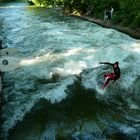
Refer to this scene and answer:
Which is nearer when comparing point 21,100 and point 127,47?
point 21,100

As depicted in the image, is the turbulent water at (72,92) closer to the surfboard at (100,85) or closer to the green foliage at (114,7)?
the surfboard at (100,85)

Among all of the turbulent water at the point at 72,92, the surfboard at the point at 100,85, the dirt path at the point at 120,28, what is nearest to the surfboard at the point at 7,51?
the turbulent water at the point at 72,92

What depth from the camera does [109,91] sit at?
14570mm

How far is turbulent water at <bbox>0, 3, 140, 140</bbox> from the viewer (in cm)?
1184

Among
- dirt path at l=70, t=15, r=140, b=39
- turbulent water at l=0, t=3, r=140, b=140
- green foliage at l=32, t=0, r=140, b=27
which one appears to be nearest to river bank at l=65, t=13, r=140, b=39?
dirt path at l=70, t=15, r=140, b=39

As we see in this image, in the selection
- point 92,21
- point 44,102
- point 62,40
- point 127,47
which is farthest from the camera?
point 92,21

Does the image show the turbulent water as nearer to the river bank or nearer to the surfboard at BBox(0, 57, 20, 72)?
the surfboard at BBox(0, 57, 20, 72)

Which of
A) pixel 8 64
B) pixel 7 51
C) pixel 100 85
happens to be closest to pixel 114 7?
pixel 7 51

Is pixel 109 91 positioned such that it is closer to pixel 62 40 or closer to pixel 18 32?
pixel 62 40

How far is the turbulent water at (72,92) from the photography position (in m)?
11.8

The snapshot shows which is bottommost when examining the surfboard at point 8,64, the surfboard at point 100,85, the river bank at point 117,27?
the river bank at point 117,27

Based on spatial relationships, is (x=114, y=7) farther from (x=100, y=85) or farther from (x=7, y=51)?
(x=100, y=85)

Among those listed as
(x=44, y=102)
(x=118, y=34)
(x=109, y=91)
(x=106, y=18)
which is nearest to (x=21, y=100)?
(x=44, y=102)

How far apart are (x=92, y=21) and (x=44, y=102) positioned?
1806 cm
